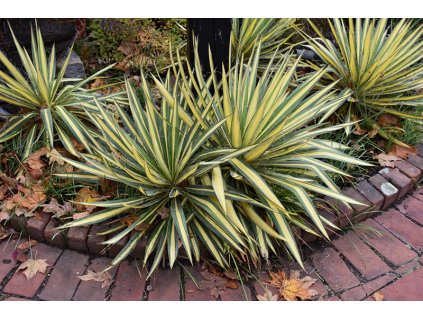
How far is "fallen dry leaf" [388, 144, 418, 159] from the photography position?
257 cm

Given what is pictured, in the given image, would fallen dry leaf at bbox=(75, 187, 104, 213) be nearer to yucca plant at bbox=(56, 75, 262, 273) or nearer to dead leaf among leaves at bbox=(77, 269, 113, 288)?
yucca plant at bbox=(56, 75, 262, 273)

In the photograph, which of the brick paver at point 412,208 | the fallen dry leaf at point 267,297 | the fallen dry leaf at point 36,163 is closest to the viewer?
the fallen dry leaf at point 267,297

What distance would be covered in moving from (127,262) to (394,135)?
1.68 m

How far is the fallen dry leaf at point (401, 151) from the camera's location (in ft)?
8.45

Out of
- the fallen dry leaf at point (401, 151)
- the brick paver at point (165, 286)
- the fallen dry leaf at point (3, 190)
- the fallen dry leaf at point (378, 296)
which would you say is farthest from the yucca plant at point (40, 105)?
the fallen dry leaf at point (401, 151)

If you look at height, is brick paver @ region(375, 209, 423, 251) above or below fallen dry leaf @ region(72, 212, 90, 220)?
above

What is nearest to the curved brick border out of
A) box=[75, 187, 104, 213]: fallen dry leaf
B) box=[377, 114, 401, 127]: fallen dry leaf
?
box=[75, 187, 104, 213]: fallen dry leaf

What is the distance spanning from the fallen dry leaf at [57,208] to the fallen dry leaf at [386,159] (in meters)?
1.63

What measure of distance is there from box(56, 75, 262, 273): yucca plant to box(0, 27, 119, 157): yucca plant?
321mm

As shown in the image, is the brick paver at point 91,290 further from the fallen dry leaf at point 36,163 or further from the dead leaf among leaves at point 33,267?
the fallen dry leaf at point 36,163

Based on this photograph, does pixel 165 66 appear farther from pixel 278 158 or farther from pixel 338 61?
pixel 278 158

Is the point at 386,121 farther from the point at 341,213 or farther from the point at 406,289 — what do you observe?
the point at 406,289

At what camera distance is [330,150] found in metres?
2.10

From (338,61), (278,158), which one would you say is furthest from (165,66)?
(278,158)
